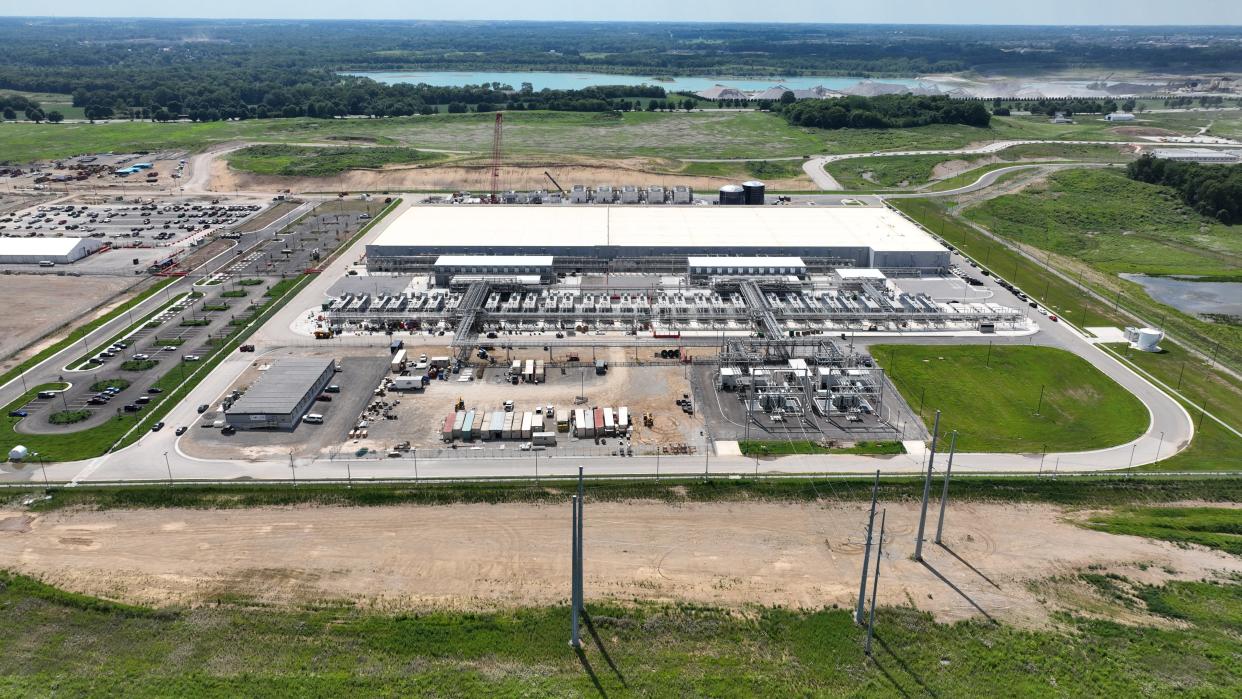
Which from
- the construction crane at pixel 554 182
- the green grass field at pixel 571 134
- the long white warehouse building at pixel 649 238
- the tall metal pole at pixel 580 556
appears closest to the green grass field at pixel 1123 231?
the long white warehouse building at pixel 649 238

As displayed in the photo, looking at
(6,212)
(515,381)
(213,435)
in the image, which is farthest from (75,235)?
(515,381)

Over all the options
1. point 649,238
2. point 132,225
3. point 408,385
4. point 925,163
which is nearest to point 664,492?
point 408,385

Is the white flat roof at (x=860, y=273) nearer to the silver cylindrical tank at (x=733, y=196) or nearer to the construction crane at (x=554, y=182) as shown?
the silver cylindrical tank at (x=733, y=196)

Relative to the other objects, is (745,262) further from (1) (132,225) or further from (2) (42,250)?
(1) (132,225)

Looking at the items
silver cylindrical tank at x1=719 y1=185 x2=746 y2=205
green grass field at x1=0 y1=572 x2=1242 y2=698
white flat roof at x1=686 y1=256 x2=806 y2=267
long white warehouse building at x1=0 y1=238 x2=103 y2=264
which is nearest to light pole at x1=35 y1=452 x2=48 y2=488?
green grass field at x1=0 y1=572 x2=1242 y2=698

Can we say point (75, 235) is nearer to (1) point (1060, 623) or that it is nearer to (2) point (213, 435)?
(2) point (213, 435)

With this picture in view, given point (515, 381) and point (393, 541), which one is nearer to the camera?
point (393, 541)
